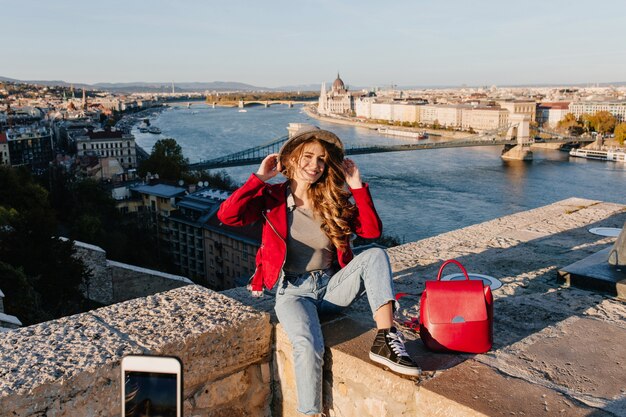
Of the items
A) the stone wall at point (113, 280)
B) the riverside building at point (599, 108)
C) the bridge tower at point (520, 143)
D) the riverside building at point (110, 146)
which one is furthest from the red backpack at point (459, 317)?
the riverside building at point (599, 108)

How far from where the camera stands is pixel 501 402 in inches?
31.8

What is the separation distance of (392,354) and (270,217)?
0.33 metres

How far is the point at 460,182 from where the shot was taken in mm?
17453

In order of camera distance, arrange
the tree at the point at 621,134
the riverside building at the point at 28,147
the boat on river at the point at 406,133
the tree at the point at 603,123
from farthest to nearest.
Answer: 1. the boat on river at the point at 406,133
2. the tree at the point at 603,123
3. the tree at the point at 621,134
4. the riverside building at the point at 28,147

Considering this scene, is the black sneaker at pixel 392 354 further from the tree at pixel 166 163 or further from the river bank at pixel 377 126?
the river bank at pixel 377 126

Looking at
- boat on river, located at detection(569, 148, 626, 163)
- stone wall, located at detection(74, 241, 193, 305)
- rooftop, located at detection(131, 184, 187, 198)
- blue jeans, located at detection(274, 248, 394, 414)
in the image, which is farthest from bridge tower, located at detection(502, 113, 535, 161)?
blue jeans, located at detection(274, 248, 394, 414)

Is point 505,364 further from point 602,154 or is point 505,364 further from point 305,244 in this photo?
point 602,154

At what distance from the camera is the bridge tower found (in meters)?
23.7

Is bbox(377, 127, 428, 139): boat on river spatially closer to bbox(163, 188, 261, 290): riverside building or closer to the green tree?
bbox(163, 188, 261, 290): riverside building

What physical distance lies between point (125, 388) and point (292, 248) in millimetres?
545

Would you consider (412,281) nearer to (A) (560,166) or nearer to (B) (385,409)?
(B) (385,409)

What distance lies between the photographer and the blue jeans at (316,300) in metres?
0.93

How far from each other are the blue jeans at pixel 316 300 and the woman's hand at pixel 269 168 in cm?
18

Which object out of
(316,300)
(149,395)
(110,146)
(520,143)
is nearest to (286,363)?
(316,300)
